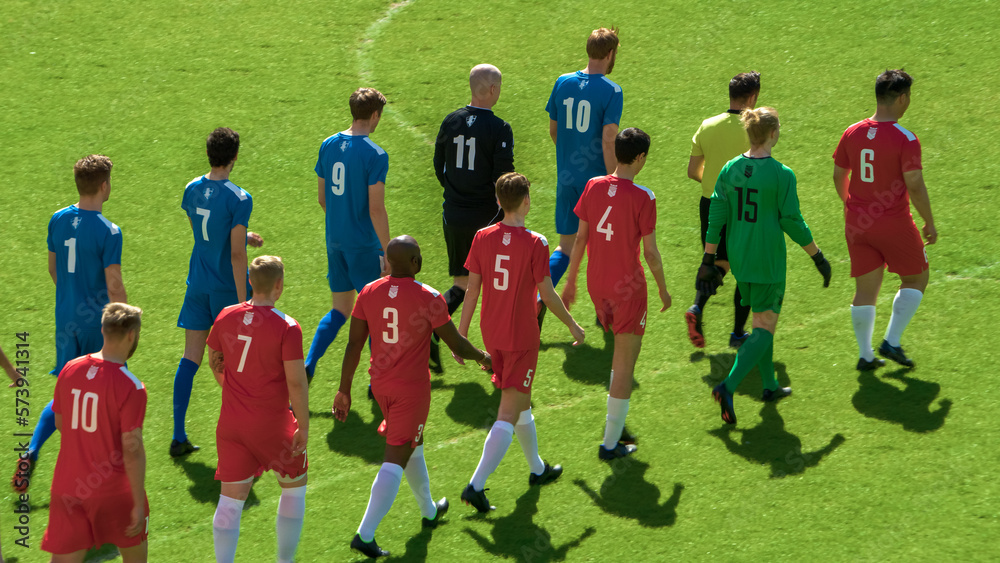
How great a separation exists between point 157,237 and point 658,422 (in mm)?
6420

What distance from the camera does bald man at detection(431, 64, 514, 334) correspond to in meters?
8.55

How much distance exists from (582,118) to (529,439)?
3.25m

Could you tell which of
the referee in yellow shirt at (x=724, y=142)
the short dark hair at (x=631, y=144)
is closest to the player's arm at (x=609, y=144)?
the referee in yellow shirt at (x=724, y=142)

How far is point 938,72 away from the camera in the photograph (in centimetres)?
1336

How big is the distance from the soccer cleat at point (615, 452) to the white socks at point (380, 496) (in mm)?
1873

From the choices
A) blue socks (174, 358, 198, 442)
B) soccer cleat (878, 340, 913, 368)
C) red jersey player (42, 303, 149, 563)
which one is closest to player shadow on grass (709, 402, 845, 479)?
soccer cleat (878, 340, 913, 368)

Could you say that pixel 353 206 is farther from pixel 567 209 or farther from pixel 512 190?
pixel 567 209

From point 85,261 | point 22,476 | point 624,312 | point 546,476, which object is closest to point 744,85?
point 624,312

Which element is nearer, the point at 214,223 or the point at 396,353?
the point at 396,353

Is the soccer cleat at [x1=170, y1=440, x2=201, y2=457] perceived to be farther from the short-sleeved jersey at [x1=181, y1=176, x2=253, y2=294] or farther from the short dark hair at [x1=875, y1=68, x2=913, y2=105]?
the short dark hair at [x1=875, y1=68, x2=913, y2=105]

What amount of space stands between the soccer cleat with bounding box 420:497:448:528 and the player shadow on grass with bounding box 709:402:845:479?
2227 mm

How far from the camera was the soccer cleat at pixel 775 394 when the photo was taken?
8359 millimetres

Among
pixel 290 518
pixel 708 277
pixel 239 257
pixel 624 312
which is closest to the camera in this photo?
pixel 290 518

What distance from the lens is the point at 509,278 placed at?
6914 mm
